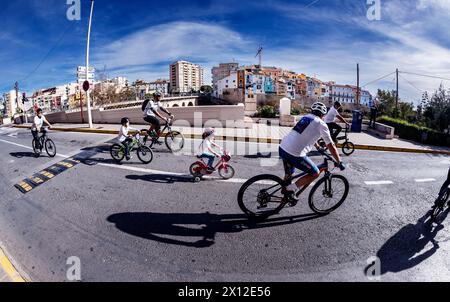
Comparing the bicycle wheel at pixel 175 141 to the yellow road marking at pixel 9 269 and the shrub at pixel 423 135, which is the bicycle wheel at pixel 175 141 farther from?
the shrub at pixel 423 135

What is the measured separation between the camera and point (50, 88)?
152 m

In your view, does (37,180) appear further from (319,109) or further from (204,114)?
(204,114)

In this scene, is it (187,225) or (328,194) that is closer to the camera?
(187,225)

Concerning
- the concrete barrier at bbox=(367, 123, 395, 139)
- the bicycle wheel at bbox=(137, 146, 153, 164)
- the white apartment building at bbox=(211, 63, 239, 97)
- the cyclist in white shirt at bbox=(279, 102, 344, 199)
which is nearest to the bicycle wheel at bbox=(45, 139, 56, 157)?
the bicycle wheel at bbox=(137, 146, 153, 164)

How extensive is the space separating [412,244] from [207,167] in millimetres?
4086

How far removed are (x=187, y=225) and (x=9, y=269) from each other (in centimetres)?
239

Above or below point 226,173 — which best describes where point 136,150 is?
above

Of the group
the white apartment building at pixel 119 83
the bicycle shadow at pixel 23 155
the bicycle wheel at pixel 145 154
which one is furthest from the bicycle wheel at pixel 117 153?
the white apartment building at pixel 119 83

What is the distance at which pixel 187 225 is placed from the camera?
376 centimetres

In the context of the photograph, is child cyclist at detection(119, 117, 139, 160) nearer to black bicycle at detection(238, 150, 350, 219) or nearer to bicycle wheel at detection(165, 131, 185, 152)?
bicycle wheel at detection(165, 131, 185, 152)

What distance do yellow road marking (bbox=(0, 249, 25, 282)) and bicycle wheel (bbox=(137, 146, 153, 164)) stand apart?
4.04m

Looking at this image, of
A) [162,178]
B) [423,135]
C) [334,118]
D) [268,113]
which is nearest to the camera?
[162,178]

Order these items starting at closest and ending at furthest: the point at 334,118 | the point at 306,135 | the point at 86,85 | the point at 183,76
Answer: the point at 306,135 → the point at 334,118 → the point at 86,85 → the point at 183,76

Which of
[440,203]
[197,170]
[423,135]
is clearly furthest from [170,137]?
[423,135]
